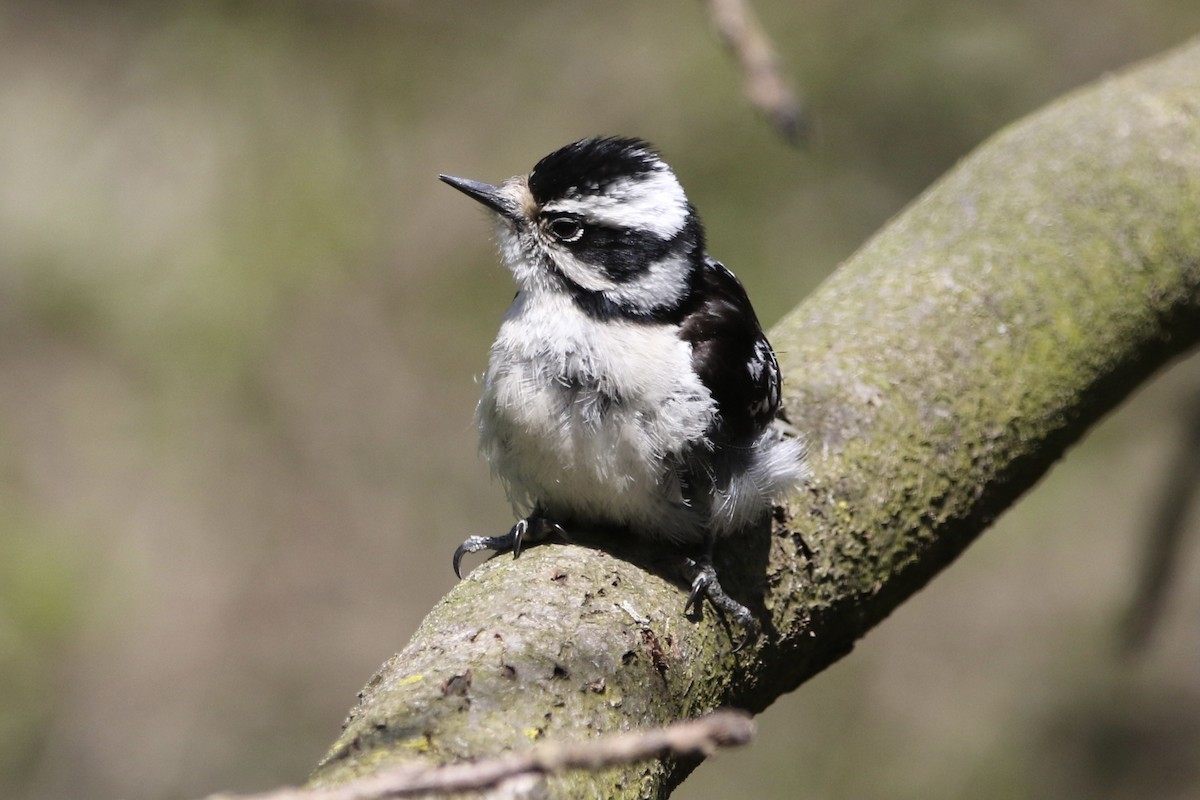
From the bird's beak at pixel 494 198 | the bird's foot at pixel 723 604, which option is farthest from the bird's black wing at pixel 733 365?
the bird's beak at pixel 494 198

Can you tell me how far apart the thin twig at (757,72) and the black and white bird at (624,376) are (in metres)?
0.45

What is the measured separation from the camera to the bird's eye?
12.0 ft

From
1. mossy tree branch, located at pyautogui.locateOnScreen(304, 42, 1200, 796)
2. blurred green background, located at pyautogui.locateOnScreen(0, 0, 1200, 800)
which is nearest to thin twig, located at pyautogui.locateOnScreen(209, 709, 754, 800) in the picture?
mossy tree branch, located at pyautogui.locateOnScreen(304, 42, 1200, 796)

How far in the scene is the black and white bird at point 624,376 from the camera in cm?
325

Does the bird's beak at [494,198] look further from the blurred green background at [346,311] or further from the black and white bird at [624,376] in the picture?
the blurred green background at [346,311]

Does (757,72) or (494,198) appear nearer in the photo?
(757,72)

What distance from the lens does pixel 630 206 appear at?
143 inches

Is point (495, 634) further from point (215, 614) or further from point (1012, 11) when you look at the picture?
point (1012, 11)

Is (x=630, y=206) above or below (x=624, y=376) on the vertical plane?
above

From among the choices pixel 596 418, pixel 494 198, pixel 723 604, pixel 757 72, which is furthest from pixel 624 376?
pixel 757 72

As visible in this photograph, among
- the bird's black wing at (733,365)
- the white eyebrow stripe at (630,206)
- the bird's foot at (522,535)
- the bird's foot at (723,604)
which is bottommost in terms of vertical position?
the bird's foot at (723,604)

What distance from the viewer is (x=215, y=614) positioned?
27.1 ft

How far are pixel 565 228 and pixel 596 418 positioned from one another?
0.71 metres

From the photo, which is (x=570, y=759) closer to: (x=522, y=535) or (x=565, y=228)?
(x=522, y=535)
